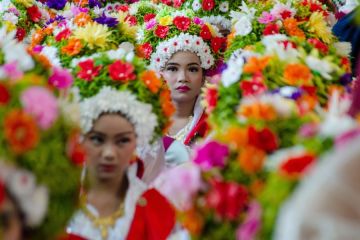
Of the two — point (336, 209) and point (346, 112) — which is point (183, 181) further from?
point (336, 209)

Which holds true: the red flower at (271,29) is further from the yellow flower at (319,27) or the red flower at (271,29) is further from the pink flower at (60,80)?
the pink flower at (60,80)

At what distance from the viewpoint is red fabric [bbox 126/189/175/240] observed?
132 inches

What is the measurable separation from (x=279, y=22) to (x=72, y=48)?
1180 millimetres

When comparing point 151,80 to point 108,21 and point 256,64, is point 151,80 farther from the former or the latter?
point 108,21

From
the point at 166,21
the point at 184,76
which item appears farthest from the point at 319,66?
the point at 166,21

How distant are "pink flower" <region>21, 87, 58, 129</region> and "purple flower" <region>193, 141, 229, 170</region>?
0.52m

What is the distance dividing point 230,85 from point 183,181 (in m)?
0.75

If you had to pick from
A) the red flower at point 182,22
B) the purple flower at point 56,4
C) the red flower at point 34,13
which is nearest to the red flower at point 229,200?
the red flower at point 182,22

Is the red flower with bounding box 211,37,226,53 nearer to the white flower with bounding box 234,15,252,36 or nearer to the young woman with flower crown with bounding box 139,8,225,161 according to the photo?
the young woman with flower crown with bounding box 139,8,225,161

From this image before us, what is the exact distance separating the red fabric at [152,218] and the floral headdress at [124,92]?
0.28 meters

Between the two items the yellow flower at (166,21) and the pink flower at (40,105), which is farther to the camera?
the yellow flower at (166,21)

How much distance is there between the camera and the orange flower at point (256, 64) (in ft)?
9.76

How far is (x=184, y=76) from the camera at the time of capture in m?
5.20

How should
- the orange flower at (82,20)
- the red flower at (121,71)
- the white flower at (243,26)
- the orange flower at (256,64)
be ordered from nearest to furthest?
the orange flower at (256,64), the red flower at (121,71), the orange flower at (82,20), the white flower at (243,26)
